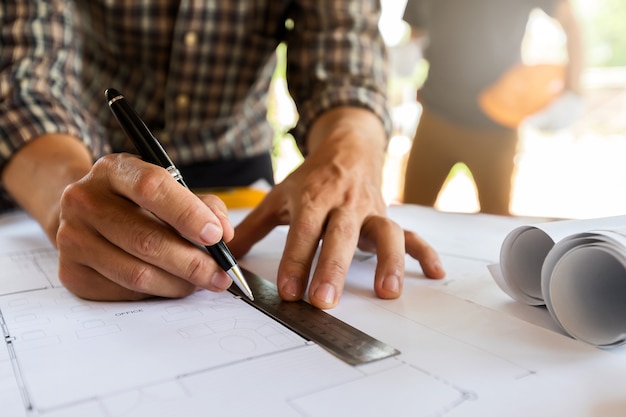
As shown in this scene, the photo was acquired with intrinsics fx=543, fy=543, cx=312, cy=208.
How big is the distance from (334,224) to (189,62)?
0.60 meters

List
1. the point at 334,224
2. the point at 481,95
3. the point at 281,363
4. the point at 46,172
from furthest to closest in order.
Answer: the point at 481,95 → the point at 46,172 → the point at 334,224 → the point at 281,363

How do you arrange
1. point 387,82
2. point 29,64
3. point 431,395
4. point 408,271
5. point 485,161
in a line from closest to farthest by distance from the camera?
point 431,395 < point 408,271 < point 29,64 < point 387,82 < point 485,161

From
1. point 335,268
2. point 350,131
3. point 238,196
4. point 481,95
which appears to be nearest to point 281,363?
point 335,268

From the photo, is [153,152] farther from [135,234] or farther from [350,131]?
[350,131]

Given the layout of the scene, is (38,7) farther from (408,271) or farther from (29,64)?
(408,271)

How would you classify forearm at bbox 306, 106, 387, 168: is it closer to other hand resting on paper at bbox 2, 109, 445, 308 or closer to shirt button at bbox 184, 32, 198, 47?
other hand resting on paper at bbox 2, 109, 445, 308

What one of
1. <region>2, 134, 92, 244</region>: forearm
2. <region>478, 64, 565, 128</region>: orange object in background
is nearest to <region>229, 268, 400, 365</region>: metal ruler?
<region>2, 134, 92, 244</region>: forearm

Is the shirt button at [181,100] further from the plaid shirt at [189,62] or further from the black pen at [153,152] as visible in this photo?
the black pen at [153,152]

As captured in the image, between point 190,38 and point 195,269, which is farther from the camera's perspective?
point 190,38

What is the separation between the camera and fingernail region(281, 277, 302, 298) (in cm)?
53

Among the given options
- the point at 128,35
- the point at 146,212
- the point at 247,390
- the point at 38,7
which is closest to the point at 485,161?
the point at 128,35

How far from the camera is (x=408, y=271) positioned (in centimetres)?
64

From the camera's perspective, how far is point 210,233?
0.48 meters

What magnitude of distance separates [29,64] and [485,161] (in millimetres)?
1454
